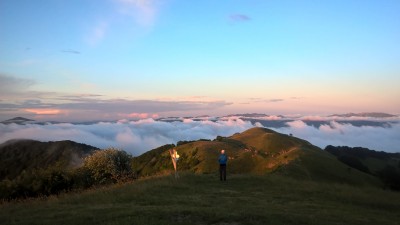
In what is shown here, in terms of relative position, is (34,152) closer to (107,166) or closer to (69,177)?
(107,166)

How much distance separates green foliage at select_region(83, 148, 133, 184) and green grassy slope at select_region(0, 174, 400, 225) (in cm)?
1243

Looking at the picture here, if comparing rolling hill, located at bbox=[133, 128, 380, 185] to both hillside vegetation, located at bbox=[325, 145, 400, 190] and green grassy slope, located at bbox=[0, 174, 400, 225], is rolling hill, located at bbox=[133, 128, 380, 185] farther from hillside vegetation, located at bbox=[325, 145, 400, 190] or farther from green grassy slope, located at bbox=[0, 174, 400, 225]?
green grassy slope, located at bbox=[0, 174, 400, 225]

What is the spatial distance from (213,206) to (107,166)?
2324cm

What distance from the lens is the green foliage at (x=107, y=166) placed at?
A: 37966mm

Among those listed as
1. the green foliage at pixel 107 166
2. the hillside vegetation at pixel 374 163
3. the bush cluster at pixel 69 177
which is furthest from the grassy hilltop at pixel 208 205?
the hillside vegetation at pixel 374 163

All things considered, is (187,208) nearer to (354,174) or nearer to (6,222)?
(6,222)

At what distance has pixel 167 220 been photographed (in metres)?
13.9

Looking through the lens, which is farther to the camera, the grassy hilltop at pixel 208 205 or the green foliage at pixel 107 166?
the green foliage at pixel 107 166

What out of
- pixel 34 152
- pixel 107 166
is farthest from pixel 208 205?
pixel 34 152

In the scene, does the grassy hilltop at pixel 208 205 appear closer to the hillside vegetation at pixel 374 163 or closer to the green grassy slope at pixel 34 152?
the hillside vegetation at pixel 374 163

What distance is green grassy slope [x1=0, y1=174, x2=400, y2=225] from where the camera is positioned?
1445 centimetres

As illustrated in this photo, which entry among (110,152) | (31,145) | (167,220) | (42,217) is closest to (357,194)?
(167,220)

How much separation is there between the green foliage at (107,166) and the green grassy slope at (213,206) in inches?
490

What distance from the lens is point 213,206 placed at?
17.4 m
